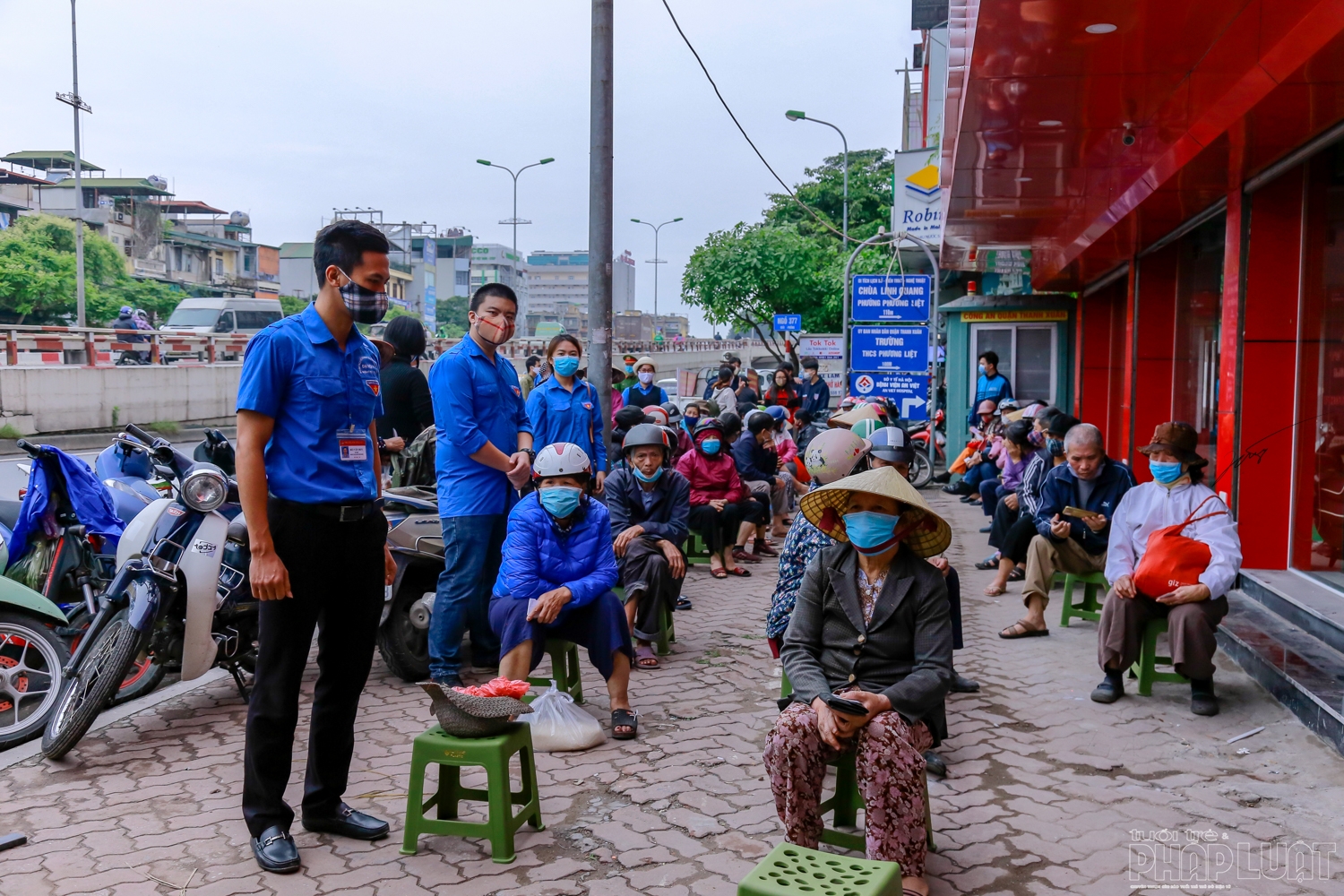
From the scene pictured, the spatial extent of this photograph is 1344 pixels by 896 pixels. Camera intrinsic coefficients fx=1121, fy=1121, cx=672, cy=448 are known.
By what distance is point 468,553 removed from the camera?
219 inches

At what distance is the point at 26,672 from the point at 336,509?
8.00 feet

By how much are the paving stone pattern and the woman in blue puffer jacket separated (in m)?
0.40

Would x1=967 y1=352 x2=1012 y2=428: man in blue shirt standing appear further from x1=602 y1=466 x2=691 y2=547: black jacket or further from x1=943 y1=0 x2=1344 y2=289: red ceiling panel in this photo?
x1=602 y1=466 x2=691 y2=547: black jacket

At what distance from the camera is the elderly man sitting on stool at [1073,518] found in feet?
21.8

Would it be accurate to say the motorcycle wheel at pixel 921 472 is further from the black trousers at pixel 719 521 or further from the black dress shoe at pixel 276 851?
the black dress shoe at pixel 276 851

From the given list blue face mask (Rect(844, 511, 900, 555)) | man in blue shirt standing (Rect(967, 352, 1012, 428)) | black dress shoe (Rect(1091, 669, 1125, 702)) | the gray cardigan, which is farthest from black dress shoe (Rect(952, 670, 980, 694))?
man in blue shirt standing (Rect(967, 352, 1012, 428))

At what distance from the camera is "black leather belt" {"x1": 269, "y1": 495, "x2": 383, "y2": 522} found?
3613 millimetres

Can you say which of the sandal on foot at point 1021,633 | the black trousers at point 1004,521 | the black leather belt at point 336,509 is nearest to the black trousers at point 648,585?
the sandal on foot at point 1021,633

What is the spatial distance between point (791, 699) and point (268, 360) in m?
2.02

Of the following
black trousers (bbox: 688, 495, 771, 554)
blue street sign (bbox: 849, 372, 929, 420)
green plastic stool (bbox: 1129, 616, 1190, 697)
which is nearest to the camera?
green plastic stool (bbox: 1129, 616, 1190, 697)

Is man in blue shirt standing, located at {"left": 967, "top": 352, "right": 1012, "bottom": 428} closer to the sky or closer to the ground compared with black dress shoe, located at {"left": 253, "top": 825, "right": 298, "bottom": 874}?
closer to the sky

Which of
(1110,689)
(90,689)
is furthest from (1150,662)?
(90,689)

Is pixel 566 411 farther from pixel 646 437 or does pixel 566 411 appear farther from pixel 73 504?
pixel 73 504

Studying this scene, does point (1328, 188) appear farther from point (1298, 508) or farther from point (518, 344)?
point (518, 344)
